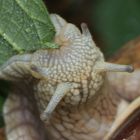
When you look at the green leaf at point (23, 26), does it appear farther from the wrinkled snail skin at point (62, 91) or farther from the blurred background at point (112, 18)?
the blurred background at point (112, 18)

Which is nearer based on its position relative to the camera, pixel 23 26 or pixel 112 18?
pixel 23 26

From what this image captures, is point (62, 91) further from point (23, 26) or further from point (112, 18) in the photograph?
point (112, 18)

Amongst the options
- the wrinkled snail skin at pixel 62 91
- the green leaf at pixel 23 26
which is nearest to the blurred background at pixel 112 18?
the wrinkled snail skin at pixel 62 91

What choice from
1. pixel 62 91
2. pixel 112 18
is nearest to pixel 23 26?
pixel 62 91

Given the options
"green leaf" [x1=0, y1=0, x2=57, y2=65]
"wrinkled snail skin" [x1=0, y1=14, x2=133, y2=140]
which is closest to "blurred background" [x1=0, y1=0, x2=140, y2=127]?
"wrinkled snail skin" [x1=0, y1=14, x2=133, y2=140]

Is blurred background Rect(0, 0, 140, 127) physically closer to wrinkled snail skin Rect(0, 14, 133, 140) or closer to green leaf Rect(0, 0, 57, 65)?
wrinkled snail skin Rect(0, 14, 133, 140)
